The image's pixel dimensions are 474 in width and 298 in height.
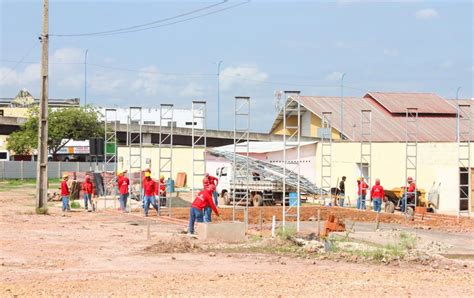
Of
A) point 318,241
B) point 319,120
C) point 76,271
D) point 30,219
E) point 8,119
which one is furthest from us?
point 8,119

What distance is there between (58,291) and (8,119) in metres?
84.0

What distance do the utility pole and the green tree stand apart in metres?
54.0

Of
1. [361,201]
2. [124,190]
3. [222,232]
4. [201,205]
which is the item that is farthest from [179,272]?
[361,201]

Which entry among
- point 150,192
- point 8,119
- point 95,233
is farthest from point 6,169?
point 95,233

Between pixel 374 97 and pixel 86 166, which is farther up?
pixel 374 97

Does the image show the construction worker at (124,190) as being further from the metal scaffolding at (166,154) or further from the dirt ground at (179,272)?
the dirt ground at (179,272)

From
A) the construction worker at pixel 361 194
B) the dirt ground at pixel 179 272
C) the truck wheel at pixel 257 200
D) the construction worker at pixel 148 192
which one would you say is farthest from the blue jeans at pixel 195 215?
the truck wheel at pixel 257 200

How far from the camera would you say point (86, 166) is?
82.3 metres

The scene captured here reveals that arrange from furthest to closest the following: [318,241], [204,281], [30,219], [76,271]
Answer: [30,219] → [318,241] → [76,271] → [204,281]

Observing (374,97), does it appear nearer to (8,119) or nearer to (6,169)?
(6,169)

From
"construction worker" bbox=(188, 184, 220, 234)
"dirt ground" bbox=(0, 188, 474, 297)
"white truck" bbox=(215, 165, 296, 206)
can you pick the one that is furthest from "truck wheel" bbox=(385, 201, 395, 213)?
"dirt ground" bbox=(0, 188, 474, 297)

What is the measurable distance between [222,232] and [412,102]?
1913 inches

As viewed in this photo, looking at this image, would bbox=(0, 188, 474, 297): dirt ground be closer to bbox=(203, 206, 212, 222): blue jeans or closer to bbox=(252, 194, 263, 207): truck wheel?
bbox=(203, 206, 212, 222): blue jeans

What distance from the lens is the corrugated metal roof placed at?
6638cm
